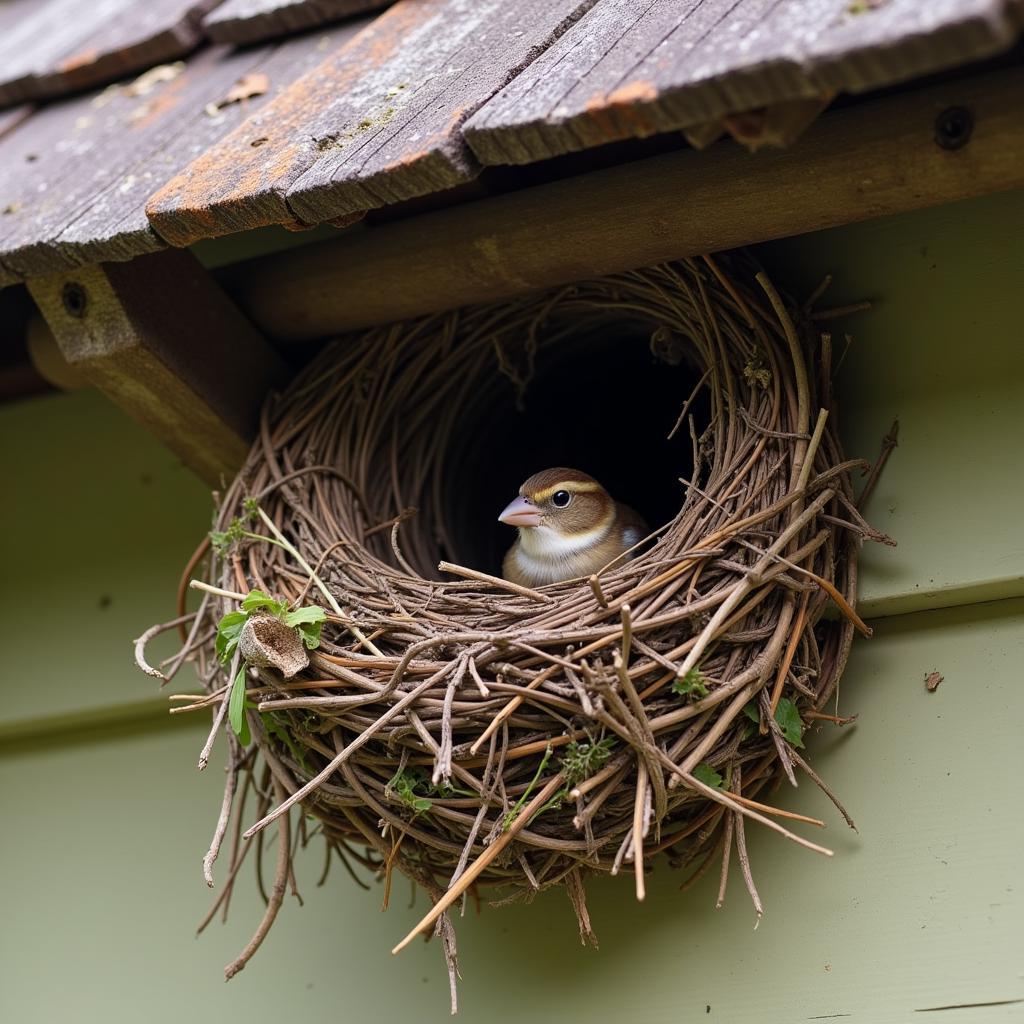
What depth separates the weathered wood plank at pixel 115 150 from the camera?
2145 mm

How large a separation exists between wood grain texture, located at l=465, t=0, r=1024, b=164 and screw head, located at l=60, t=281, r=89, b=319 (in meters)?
0.91

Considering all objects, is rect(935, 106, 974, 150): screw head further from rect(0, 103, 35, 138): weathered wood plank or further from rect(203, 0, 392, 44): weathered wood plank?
rect(0, 103, 35, 138): weathered wood plank

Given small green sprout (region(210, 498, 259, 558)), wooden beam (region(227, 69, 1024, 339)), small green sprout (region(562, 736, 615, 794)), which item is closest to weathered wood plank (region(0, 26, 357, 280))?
wooden beam (region(227, 69, 1024, 339))

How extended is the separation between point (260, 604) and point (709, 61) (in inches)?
43.2

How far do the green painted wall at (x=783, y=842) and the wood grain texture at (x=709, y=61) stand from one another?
753mm

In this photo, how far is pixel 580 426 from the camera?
3490mm

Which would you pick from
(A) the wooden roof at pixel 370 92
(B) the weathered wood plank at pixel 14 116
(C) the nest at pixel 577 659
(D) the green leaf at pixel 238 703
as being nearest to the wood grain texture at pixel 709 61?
(A) the wooden roof at pixel 370 92

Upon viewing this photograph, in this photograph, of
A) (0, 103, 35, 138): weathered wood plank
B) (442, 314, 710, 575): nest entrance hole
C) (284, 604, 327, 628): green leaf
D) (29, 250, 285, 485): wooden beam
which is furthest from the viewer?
(0, 103, 35, 138): weathered wood plank

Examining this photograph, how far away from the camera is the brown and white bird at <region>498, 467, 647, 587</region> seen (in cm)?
280

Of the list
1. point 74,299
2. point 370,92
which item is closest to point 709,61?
point 370,92

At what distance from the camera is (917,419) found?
2299 mm

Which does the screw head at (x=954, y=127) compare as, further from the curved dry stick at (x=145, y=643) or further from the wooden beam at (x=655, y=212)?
the curved dry stick at (x=145, y=643)

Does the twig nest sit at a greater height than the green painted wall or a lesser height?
greater

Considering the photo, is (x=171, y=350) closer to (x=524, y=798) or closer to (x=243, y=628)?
(x=243, y=628)
